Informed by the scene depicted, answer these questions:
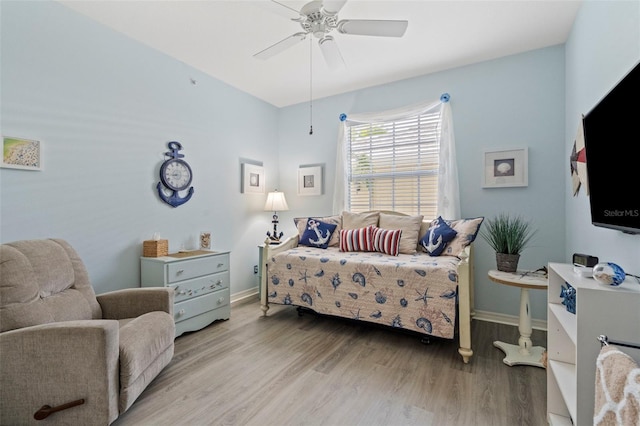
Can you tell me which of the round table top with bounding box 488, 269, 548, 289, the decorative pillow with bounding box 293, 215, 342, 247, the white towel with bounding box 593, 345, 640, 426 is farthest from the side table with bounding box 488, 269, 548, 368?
the decorative pillow with bounding box 293, 215, 342, 247

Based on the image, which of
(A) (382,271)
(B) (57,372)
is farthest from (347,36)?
(B) (57,372)

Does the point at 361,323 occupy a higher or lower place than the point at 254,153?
lower

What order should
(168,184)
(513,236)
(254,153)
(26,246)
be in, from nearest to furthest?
(26,246)
(513,236)
(168,184)
(254,153)

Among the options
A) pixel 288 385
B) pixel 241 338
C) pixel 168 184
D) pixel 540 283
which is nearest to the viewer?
pixel 288 385

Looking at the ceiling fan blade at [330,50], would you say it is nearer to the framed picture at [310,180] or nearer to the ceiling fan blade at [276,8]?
the ceiling fan blade at [276,8]

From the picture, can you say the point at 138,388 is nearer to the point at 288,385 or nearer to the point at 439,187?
the point at 288,385

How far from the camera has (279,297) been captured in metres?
2.97

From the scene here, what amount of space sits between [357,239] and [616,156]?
2115 millimetres

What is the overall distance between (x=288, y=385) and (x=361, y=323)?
1222 millimetres

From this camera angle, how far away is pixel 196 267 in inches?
105

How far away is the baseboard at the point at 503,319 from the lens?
2.73 metres

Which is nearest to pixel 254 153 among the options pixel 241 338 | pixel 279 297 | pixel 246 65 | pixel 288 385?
pixel 246 65

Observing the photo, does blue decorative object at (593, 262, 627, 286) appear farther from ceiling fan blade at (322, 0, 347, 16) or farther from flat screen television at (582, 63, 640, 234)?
ceiling fan blade at (322, 0, 347, 16)

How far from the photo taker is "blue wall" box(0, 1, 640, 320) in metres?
1.93
